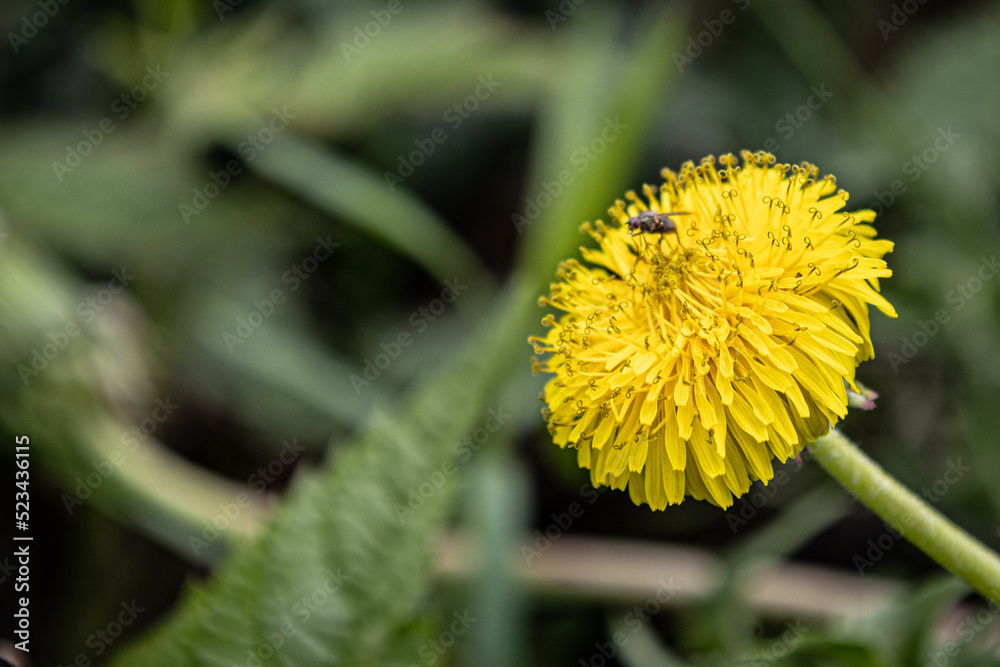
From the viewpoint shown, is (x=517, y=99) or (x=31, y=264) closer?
(x=31, y=264)

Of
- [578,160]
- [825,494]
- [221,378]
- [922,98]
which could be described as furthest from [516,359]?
[922,98]

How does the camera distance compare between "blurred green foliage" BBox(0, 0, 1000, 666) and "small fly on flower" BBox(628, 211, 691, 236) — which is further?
"blurred green foliage" BBox(0, 0, 1000, 666)

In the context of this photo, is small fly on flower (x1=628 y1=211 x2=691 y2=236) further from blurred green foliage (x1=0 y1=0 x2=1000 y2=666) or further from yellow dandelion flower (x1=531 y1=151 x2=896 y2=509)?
blurred green foliage (x1=0 y1=0 x2=1000 y2=666)

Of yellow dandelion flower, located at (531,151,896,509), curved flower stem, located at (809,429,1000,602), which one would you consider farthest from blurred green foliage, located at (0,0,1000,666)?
yellow dandelion flower, located at (531,151,896,509)

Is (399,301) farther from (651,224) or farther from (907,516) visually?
(907,516)

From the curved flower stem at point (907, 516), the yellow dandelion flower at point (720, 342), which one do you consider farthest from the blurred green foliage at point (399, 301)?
the yellow dandelion flower at point (720, 342)

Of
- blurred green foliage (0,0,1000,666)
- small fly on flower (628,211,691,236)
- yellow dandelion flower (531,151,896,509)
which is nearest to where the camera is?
yellow dandelion flower (531,151,896,509)

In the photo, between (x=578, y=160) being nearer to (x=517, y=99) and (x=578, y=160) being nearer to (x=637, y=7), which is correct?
(x=517, y=99)
